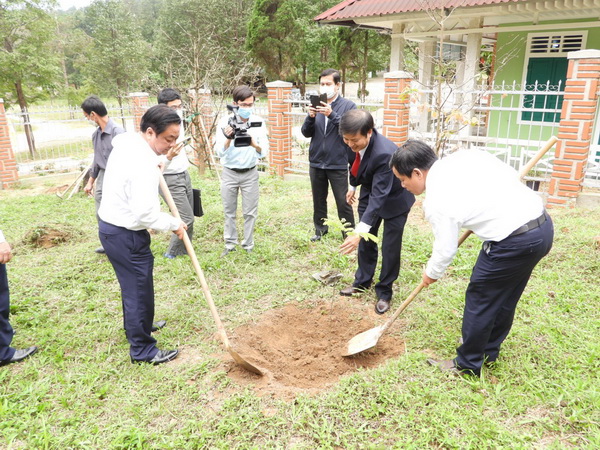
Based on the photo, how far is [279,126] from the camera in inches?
325

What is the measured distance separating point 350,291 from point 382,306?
1.27 ft

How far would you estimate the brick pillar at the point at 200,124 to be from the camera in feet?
29.4

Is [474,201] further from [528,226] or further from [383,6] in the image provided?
[383,6]

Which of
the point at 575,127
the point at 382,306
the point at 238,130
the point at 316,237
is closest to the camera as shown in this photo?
the point at 382,306

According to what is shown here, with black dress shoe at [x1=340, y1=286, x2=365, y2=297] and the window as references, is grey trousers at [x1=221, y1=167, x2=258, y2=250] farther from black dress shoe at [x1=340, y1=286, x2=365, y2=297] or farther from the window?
the window

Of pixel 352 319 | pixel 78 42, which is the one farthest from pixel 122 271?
pixel 78 42

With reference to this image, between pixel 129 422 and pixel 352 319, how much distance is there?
180 centimetres

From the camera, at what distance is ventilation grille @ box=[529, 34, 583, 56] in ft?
28.3

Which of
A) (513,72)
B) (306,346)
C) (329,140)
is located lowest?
(306,346)

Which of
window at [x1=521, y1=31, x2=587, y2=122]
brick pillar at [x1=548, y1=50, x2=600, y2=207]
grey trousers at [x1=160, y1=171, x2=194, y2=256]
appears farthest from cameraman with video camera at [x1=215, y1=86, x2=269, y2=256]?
window at [x1=521, y1=31, x2=587, y2=122]

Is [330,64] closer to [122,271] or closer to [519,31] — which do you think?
[519,31]

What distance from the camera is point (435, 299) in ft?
12.6

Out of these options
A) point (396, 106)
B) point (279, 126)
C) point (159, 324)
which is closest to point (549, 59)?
point (396, 106)

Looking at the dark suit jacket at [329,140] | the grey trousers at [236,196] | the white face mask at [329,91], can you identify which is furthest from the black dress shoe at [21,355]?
the white face mask at [329,91]
